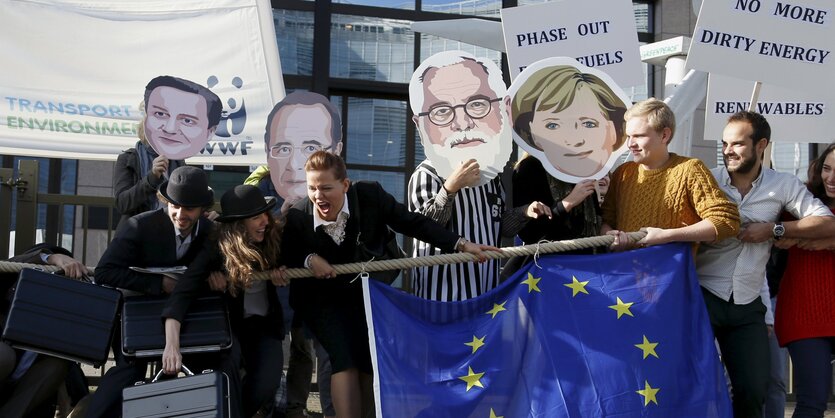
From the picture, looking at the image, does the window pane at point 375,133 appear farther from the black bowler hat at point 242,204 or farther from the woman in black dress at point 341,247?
the black bowler hat at point 242,204

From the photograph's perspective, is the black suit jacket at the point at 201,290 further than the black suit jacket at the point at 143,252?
No

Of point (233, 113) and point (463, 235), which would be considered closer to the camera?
point (463, 235)

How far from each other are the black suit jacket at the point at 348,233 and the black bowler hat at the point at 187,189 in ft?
1.52

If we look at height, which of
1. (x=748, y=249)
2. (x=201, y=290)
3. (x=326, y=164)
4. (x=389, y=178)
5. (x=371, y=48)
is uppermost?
(x=371, y=48)

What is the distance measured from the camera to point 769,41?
5840 mm

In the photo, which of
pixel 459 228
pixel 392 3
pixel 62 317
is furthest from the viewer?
pixel 392 3

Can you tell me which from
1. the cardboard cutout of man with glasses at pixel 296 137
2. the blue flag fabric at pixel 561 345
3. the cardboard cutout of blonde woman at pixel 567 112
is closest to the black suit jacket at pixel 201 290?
the cardboard cutout of man with glasses at pixel 296 137

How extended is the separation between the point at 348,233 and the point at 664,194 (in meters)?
1.65

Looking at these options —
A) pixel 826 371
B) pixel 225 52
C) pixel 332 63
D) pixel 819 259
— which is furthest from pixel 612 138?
pixel 332 63

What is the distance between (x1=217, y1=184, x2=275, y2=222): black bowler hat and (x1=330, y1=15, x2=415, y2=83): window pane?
652cm

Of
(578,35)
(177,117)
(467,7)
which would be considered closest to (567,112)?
(578,35)

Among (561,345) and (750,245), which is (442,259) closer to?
(561,345)

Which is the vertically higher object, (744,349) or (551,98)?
(551,98)

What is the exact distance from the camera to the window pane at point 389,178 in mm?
11414
